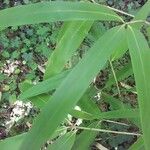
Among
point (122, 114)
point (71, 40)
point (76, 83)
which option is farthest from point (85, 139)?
point (76, 83)

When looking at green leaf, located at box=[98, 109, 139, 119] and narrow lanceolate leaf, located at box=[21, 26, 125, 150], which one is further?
green leaf, located at box=[98, 109, 139, 119]

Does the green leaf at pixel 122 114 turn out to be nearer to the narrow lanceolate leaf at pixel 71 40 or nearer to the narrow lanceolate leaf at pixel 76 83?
the narrow lanceolate leaf at pixel 71 40

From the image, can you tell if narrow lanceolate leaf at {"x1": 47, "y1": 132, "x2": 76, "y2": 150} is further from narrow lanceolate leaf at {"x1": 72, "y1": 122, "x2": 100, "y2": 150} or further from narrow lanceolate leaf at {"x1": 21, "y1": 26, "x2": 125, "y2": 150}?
narrow lanceolate leaf at {"x1": 21, "y1": 26, "x2": 125, "y2": 150}

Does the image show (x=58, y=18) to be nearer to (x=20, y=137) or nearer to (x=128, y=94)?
(x=20, y=137)

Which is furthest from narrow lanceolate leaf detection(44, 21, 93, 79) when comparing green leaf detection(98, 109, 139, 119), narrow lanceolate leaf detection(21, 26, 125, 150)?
narrow lanceolate leaf detection(21, 26, 125, 150)

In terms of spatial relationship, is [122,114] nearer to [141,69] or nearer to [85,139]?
[85,139]

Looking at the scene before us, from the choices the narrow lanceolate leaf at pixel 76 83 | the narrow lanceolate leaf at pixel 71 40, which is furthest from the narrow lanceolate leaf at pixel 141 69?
the narrow lanceolate leaf at pixel 71 40
